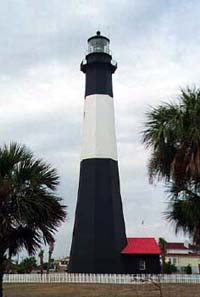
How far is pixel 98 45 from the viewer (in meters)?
42.0

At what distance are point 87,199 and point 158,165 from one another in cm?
2469

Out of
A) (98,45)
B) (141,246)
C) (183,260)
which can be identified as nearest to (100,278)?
(141,246)

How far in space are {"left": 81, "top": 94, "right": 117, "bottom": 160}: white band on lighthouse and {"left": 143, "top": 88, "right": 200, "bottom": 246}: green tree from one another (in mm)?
24659

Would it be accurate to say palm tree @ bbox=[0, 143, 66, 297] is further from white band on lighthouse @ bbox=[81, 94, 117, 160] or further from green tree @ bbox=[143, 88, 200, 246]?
white band on lighthouse @ bbox=[81, 94, 117, 160]

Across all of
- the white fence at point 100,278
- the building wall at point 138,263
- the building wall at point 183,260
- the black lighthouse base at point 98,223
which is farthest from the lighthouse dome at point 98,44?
the building wall at point 183,260

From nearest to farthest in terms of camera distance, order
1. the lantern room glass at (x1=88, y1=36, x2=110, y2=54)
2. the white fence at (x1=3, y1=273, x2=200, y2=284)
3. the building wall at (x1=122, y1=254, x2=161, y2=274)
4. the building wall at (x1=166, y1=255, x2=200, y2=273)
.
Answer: the white fence at (x1=3, y1=273, x2=200, y2=284) < the building wall at (x1=122, y1=254, x2=161, y2=274) < the lantern room glass at (x1=88, y1=36, x2=110, y2=54) < the building wall at (x1=166, y1=255, x2=200, y2=273)

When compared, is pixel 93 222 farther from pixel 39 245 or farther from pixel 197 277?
pixel 39 245

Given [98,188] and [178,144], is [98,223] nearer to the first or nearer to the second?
[98,188]

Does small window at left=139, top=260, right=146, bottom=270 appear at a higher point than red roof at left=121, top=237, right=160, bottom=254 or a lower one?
lower

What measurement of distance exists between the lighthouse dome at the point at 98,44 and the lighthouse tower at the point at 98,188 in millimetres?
591

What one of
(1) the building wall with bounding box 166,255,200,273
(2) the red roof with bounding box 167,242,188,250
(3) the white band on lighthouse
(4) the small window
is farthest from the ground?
(2) the red roof with bounding box 167,242,188,250

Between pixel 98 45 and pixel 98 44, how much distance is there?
0.46 ft

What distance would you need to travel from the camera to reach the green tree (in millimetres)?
12719

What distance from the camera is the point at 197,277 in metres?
34.5
